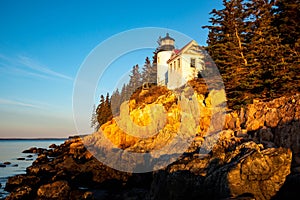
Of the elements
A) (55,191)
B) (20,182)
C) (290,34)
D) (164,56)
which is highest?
(164,56)

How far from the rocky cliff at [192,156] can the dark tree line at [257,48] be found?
2.48m

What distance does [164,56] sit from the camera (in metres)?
41.0

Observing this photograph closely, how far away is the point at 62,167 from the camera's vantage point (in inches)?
845

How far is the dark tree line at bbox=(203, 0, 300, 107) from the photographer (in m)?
19.9

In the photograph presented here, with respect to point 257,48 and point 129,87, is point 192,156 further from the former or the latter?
point 129,87

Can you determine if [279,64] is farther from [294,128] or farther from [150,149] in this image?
[150,149]

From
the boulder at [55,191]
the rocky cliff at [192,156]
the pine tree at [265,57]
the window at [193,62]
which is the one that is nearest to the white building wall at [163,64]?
the window at [193,62]

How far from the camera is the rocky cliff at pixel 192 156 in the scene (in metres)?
8.70

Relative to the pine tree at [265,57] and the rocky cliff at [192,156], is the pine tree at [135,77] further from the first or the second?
the pine tree at [265,57]

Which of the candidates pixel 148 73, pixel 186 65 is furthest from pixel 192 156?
pixel 148 73

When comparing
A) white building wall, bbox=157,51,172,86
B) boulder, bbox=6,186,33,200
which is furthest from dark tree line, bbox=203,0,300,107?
boulder, bbox=6,186,33,200

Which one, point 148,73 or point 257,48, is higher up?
point 148,73

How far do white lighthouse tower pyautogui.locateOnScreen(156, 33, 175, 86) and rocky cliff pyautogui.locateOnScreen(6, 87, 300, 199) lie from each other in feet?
35.5

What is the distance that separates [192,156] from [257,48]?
1333 cm
